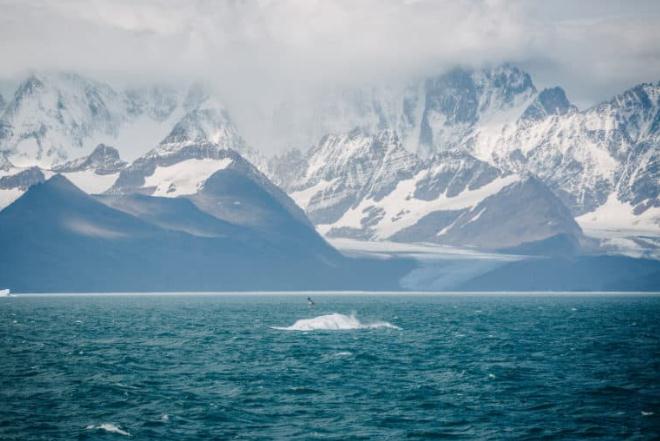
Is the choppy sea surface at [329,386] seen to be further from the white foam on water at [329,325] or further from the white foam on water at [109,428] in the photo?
the white foam on water at [329,325]

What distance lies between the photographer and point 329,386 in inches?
3674

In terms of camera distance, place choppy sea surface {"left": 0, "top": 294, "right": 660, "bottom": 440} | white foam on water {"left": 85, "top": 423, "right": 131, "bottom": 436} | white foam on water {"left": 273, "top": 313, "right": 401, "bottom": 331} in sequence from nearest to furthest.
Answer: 1. white foam on water {"left": 85, "top": 423, "right": 131, "bottom": 436}
2. choppy sea surface {"left": 0, "top": 294, "right": 660, "bottom": 440}
3. white foam on water {"left": 273, "top": 313, "right": 401, "bottom": 331}

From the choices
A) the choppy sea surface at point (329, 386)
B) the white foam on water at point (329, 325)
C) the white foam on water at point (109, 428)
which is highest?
the white foam on water at point (329, 325)

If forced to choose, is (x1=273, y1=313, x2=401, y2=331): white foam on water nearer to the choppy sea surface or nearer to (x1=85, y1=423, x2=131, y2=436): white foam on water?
the choppy sea surface

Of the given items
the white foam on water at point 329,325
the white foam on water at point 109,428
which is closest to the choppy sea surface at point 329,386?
the white foam on water at point 109,428

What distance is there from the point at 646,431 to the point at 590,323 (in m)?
114

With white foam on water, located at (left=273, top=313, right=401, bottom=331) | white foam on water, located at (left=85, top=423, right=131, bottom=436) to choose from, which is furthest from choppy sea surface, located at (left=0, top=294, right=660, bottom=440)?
white foam on water, located at (left=273, top=313, right=401, bottom=331)

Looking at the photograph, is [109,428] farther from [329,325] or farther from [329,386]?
[329,325]

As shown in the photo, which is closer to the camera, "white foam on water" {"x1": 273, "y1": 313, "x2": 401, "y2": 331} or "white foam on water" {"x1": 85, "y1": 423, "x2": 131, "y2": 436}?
"white foam on water" {"x1": 85, "y1": 423, "x2": 131, "y2": 436}

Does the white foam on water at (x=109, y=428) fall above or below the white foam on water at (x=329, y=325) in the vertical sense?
below

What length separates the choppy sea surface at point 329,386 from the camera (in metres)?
74.8

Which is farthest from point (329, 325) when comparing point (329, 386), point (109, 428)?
point (109, 428)

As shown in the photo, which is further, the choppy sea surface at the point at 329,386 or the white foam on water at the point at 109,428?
the choppy sea surface at the point at 329,386

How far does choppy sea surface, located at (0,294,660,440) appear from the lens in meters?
74.8
